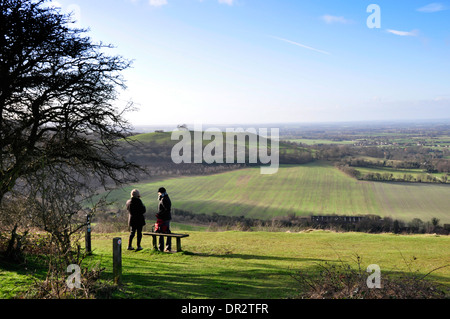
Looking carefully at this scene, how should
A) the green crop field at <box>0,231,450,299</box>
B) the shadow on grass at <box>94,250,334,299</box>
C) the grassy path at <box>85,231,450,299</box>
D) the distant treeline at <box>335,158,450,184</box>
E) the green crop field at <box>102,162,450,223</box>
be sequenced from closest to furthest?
1. the shadow on grass at <box>94,250,334,299</box>
2. the green crop field at <box>0,231,450,299</box>
3. the grassy path at <box>85,231,450,299</box>
4. the green crop field at <box>102,162,450,223</box>
5. the distant treeline at <box>335,158,450,184</box>

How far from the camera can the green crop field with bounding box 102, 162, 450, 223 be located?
186 feet

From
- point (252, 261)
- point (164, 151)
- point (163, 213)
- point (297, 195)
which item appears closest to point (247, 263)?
point (252, 261)

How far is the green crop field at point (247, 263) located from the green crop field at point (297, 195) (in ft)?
119

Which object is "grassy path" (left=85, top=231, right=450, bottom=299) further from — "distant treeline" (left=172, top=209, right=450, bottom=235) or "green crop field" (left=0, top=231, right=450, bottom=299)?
"distant treeline" (left=172, top=209, right=450, bottom=235)

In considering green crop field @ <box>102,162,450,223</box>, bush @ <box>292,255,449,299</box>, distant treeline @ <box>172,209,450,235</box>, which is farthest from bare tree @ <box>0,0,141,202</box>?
green crop field @ <box>102,162,450,223</box>

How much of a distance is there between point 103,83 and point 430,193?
6899 cm

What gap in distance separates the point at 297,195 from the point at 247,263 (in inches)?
2270

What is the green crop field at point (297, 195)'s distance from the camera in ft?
186

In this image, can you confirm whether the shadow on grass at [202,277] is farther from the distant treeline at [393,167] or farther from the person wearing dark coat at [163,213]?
the distant treeline at [393,167]

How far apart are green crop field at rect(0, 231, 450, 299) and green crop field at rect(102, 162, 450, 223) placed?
3630 cm

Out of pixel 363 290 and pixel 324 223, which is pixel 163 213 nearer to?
pixel 363 290

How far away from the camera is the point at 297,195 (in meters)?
67.9
